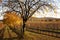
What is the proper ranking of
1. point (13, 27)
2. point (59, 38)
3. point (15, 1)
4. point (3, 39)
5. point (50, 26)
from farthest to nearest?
1. point (13, 27)
2. point (50, 26)
3. point (3, 39)
4. point (59, 38)
5. point (15, 1)

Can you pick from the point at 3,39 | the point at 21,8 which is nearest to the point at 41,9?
the point at 21,8

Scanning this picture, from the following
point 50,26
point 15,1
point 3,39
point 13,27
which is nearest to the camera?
point 15,1

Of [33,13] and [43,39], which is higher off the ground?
[33,13]

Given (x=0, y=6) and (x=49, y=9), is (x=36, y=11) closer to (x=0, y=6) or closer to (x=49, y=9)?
(x=49, y=9)

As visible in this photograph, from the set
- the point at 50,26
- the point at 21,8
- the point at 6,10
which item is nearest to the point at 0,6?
the point at 6,10

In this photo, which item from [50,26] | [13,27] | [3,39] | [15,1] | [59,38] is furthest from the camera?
[13,27]

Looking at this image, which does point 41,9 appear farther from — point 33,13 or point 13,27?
point 13,27

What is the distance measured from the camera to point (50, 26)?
38.3 meters

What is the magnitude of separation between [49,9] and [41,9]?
0.97 meters

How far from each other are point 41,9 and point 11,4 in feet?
11.8

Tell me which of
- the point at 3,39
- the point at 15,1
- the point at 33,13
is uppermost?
the point at 15,1

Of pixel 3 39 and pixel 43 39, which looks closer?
pixel 43 39

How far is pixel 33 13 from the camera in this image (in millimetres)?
20078

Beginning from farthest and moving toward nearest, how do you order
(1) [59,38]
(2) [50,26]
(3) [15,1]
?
(2) [50,26], (1) [59,38], (3) [15,1]
